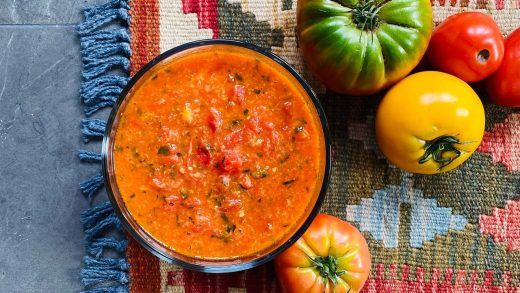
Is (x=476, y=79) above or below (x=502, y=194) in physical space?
above

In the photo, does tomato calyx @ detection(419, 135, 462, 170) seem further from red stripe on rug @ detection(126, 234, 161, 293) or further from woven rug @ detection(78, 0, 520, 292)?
red stripe on rug @ detection(126, 234, 161, 293)

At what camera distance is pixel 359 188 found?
179cm

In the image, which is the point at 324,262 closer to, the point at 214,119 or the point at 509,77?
the point at 214,119

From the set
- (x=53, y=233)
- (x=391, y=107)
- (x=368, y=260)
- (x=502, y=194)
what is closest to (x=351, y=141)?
(x=391, y=107)

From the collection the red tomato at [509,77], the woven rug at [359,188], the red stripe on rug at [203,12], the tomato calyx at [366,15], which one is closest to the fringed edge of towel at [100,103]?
the woven rug at [359,188]

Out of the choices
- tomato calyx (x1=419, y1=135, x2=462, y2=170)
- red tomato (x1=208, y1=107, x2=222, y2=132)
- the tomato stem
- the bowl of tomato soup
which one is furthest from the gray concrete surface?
tomato calyx (x1=419, y1=135, x2=462, y2=170)

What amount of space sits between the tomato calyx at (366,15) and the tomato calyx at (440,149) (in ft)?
1.02

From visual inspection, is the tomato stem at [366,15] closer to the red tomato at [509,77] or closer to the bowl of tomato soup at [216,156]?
the bowl of tomato soup at [216,156]

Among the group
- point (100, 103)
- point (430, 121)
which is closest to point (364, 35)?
point (430, 121)

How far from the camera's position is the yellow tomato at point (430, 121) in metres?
1.56

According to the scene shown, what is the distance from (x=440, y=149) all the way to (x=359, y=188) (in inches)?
11.2

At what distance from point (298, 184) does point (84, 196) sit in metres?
0.62

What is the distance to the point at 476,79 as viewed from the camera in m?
1.66

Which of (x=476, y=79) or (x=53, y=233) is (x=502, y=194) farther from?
(x=53, y=233)
